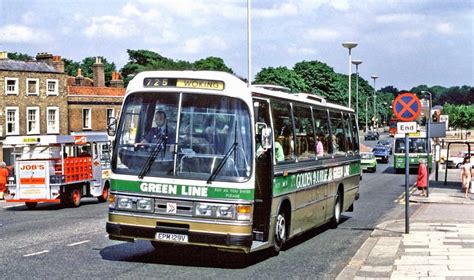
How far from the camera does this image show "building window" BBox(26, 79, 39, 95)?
5797 cm

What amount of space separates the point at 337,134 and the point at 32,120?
44474mm

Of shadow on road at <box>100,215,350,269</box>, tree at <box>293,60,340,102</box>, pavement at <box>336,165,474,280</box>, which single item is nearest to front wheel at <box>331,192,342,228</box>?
pavement at <box>336,165,474,280</box>

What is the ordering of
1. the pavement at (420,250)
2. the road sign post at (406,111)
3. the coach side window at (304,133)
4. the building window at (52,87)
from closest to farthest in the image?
the pavement at (420,250) → the coach side window at (304,133) → the road sign post at (406,111) → the building window at (52,87)

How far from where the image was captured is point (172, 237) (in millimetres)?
11078

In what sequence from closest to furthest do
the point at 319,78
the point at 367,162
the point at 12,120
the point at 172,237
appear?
the point at 172,237
the point at 367,162
the point at 12,120
the point at 319,78

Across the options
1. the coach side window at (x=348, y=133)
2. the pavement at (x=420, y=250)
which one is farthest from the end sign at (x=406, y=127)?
the coach side window at (x=348, y=133)

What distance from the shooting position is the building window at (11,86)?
56406 mm

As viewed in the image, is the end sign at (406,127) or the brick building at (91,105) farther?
the brick building at (91,105)

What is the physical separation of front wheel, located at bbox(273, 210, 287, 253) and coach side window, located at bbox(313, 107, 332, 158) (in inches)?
121

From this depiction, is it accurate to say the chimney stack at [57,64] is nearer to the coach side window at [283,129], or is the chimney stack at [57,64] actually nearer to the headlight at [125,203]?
the coach side window at [283,129]

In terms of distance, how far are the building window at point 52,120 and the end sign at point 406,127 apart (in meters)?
47.0

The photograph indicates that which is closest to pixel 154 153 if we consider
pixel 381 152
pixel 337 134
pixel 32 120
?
pixel 337 134

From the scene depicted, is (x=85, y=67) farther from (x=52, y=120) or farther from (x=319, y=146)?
(x=319, y=146)

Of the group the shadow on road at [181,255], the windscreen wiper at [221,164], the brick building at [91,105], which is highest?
the brick building at [91,105]
